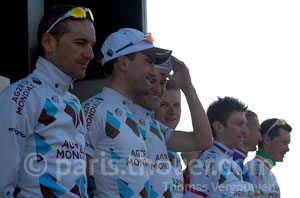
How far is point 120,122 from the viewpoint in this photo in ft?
11.1

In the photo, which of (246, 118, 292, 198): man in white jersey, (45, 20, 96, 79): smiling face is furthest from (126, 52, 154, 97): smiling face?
(246, 118, 292, 198): man in white jersey

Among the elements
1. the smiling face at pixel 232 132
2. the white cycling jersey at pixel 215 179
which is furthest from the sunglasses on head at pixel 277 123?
the white cycling jersey at pixel 215 179

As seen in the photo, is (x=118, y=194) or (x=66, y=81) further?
(x=118, y=194)

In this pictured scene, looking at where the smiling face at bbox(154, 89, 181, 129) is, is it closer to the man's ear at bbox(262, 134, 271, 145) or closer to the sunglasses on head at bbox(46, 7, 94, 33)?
the sunglasses on head at bbox(46, 7, 94, 33)

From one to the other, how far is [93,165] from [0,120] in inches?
36.3

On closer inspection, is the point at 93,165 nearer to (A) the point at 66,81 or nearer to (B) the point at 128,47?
(A) the point at 66,81

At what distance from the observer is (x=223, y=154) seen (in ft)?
18.5

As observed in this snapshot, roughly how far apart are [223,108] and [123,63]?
103 inches

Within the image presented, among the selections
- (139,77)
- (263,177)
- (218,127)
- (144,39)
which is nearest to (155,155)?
(139,77)

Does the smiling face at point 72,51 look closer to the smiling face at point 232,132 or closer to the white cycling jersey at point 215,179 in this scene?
the white cycling jersey at point 215,179

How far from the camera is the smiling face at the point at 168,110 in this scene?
4.80 meters

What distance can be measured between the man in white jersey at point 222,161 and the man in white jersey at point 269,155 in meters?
1.24

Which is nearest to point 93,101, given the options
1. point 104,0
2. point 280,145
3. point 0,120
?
point 0,120

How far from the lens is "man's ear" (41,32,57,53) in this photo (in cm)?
289
